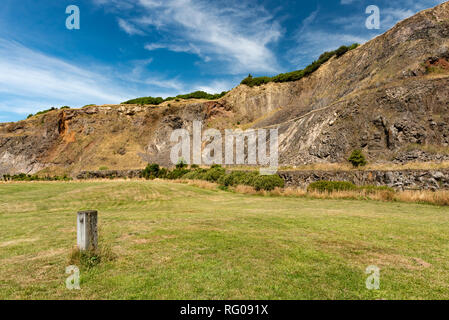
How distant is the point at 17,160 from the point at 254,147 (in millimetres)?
61146

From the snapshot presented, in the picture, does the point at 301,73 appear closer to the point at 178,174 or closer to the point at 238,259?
the point at 178,174

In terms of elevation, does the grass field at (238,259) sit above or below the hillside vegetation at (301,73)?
below

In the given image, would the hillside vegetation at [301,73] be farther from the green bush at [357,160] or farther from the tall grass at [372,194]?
the tall grass at [372,194]

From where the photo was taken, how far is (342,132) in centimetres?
3241

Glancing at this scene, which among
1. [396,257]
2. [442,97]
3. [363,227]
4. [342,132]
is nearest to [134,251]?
[396,257]

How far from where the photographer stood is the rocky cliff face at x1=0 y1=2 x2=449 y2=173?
91.4ft
